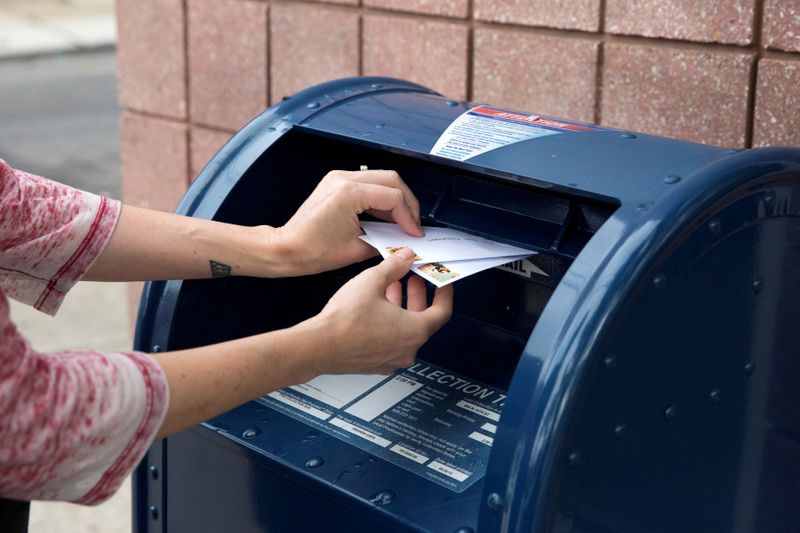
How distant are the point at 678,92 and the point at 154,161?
1.99 metres

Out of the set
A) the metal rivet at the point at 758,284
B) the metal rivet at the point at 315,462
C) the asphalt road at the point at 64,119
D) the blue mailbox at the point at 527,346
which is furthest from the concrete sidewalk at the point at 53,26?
the metal rivet at the point at 758,284

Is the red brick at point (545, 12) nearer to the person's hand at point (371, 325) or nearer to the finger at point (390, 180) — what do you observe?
the finger at point (390, 180)

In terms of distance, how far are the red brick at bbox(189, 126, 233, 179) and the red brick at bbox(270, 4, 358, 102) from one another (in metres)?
0.27

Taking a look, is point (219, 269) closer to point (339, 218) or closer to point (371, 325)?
point (339, 218)

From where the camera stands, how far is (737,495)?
1.76 m

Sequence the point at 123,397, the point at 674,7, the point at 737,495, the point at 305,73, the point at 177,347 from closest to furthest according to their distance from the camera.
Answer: the point at 123,397
the point at 737,495
the point at 177,347
the point at 674,7
the point at 305,73

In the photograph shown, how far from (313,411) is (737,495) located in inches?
26.9

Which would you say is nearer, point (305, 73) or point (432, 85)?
point (432, 85)

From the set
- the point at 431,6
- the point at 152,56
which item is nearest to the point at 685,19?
the point at 431,6

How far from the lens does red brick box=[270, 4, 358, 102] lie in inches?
125

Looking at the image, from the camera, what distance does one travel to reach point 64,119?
8680 millimetres

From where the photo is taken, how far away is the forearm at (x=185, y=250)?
1.87 meters

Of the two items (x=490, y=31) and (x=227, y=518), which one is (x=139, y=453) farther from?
(x=490, y=31)

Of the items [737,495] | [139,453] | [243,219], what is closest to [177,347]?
[243,219]
